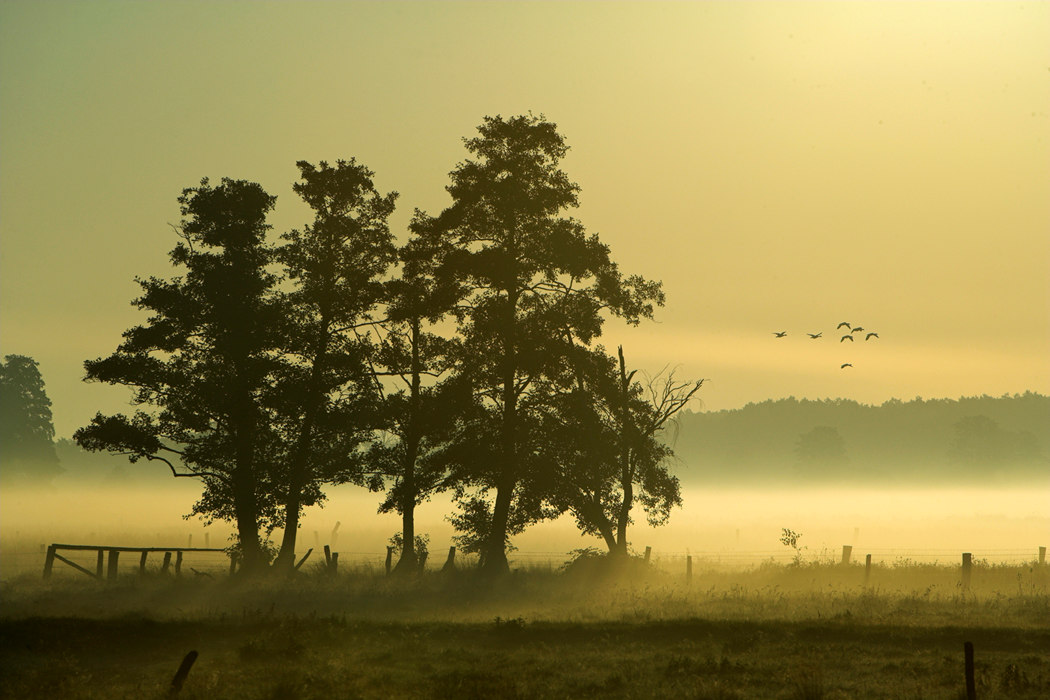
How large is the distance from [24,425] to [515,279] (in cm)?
7873

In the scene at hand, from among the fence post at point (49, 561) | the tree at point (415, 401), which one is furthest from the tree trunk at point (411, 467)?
the fence post at point (49, 561)

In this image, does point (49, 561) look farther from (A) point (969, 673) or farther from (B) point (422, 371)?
(A) point (969, 673)

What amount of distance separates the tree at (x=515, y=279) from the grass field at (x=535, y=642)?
20.5 feet

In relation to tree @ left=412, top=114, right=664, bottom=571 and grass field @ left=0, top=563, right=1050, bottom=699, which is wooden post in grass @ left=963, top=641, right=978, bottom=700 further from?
tree @ left=412, top=114, right=664, bottom=571

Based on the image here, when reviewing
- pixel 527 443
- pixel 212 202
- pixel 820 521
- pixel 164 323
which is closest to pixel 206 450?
pixel 164 323

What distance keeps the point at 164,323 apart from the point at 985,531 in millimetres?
85258

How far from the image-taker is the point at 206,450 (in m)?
38.2

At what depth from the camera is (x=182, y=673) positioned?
16969 mm

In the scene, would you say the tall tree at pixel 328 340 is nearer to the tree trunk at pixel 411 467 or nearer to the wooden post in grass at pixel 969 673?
the tree trunk at pixel 411 467

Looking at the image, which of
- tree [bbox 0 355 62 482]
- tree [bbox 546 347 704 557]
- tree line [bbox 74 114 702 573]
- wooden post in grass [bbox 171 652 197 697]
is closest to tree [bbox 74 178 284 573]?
tree line [bbox 74 114 702 573]

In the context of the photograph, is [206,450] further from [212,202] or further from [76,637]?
[76,637]

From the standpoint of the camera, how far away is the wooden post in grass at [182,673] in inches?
647

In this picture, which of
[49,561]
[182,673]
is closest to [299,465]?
[49,561]

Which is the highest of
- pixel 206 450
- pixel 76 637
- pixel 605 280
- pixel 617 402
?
pixel 605 280
